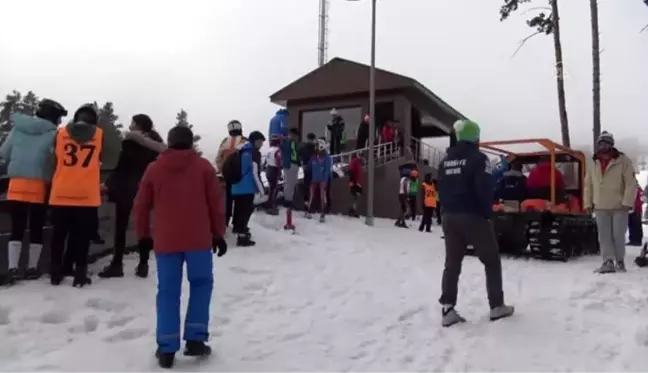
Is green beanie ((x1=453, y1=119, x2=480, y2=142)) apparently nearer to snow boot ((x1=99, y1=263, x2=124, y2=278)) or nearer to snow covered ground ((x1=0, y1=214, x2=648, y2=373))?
snow covered ground ((x1=0, y1=214, x2=648, y2=373))

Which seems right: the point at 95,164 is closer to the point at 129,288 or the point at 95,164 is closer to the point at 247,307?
the point at 129,288

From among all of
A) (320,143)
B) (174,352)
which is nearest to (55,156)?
(174,352)

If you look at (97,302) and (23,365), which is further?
(97,302)

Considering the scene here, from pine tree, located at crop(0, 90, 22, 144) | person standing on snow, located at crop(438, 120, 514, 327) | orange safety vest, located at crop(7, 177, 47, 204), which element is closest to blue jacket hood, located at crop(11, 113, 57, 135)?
orange safety vest, located at crop(7, 177, 47, 204)

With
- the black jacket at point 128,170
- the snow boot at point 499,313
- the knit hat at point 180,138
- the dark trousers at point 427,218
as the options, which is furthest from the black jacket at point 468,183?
the dark trousers at point 427,218

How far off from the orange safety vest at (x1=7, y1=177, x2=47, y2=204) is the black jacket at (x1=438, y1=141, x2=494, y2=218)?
4435mm

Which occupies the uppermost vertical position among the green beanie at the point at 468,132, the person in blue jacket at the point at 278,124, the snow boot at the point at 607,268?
the person in blue jacket at the point at 278,124

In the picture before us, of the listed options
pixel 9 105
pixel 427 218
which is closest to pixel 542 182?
pixel 427 218

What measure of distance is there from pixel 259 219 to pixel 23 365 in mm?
7797

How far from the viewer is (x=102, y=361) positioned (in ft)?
15.7

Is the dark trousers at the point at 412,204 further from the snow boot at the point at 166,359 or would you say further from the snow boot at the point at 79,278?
the snow boot at the point at 166,359

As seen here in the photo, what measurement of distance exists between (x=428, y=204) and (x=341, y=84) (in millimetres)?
9388

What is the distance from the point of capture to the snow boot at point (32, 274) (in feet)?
22.0

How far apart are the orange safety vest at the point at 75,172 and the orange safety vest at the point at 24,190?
0.96 ft
